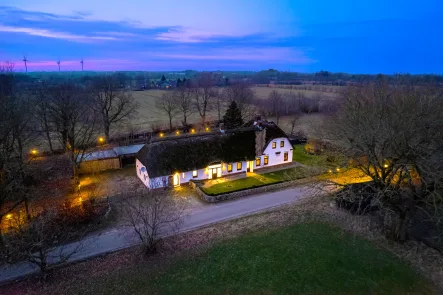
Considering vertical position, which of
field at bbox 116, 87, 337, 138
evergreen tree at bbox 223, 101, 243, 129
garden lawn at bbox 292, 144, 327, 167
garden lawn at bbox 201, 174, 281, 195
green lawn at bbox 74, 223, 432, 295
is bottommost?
green lawn at bbox 74, 223, 432, 295

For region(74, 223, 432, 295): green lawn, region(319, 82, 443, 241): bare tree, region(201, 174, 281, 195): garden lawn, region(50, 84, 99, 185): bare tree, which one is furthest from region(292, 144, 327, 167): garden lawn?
region(50, 84, 99, 185): bare tree

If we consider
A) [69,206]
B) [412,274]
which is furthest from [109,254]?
[412,274]

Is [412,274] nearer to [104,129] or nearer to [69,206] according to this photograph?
[69,206]

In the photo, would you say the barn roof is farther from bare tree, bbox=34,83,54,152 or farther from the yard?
bare tree, bbox=34,83,54,152

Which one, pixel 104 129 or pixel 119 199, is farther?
pixel 104 129

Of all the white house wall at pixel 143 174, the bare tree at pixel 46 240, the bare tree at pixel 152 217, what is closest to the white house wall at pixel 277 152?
the white house wall at pixel 143 174

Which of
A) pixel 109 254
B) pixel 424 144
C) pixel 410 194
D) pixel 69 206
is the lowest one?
pixel 109 254
